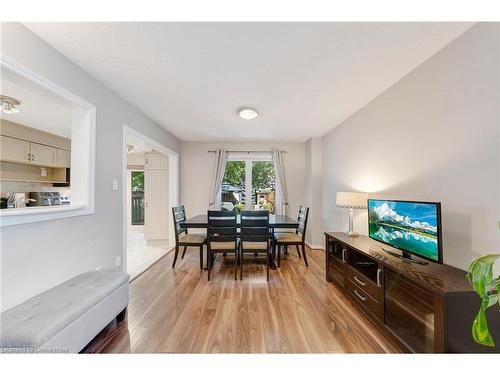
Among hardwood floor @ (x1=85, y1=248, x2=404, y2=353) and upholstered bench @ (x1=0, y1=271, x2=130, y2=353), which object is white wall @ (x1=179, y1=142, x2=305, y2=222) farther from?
upholstered bench @ (x1=0, y1=271, x2=130, y2=353)

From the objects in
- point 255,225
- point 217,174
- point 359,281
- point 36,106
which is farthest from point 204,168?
point 359,281

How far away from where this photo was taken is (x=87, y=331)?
1482mm

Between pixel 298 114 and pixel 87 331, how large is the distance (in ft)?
11.0

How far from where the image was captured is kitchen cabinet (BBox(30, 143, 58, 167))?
4047 mm

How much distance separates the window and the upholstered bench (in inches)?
137

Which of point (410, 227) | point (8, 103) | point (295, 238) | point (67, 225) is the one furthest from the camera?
point (295, 238)

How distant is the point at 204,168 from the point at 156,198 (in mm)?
1395

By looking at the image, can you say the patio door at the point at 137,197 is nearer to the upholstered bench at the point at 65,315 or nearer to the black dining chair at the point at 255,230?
the black dining chair at the point at 255,230

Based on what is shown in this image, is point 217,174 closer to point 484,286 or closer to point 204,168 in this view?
point 204,168

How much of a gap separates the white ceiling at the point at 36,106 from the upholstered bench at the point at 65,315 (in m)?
1.60

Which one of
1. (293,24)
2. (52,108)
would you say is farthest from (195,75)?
(52,108)

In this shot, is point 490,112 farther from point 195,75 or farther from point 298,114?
point 195,75

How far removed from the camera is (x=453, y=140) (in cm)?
168

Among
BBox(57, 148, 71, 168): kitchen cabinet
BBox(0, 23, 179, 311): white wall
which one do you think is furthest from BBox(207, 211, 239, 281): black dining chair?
BBox(57, 148, 71, 168): kitchen cabinet
